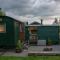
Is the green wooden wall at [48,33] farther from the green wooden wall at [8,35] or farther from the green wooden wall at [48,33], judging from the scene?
the green wooden wall at [8,35]

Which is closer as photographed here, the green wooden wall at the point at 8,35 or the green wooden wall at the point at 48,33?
the green wooden wall at the point at 8,35

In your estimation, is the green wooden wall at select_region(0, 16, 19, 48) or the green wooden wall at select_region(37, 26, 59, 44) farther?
the green wooden wall at select_region(37, 26, 59, 44)

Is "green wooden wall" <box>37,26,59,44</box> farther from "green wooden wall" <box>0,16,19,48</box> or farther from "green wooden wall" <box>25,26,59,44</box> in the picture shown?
"green wooden wall" <box>0,16,19,48</box>

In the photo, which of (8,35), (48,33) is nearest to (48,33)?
(48,33)

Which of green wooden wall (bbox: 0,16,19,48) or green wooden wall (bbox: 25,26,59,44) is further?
green wooden wall (bbox: 25,26,59,44)

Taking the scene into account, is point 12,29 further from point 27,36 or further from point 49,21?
point 49,21

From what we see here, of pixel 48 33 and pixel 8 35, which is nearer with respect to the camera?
pixel 8 35

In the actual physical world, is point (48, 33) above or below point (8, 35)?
above

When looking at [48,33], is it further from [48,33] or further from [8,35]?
[8,35]

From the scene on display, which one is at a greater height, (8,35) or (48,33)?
(48,33)

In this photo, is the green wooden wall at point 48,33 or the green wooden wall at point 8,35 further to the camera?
the green wooden wall at point 48,33

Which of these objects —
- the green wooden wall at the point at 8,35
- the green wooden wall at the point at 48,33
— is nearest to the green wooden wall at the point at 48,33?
the green wooden wall at the point at 48,33

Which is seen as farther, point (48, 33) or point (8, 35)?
point (48, 33)

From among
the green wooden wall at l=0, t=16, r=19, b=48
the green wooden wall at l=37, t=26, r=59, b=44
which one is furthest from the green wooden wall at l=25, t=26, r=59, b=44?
the green wooden wall at l=0, t=16, r=19, b=48
